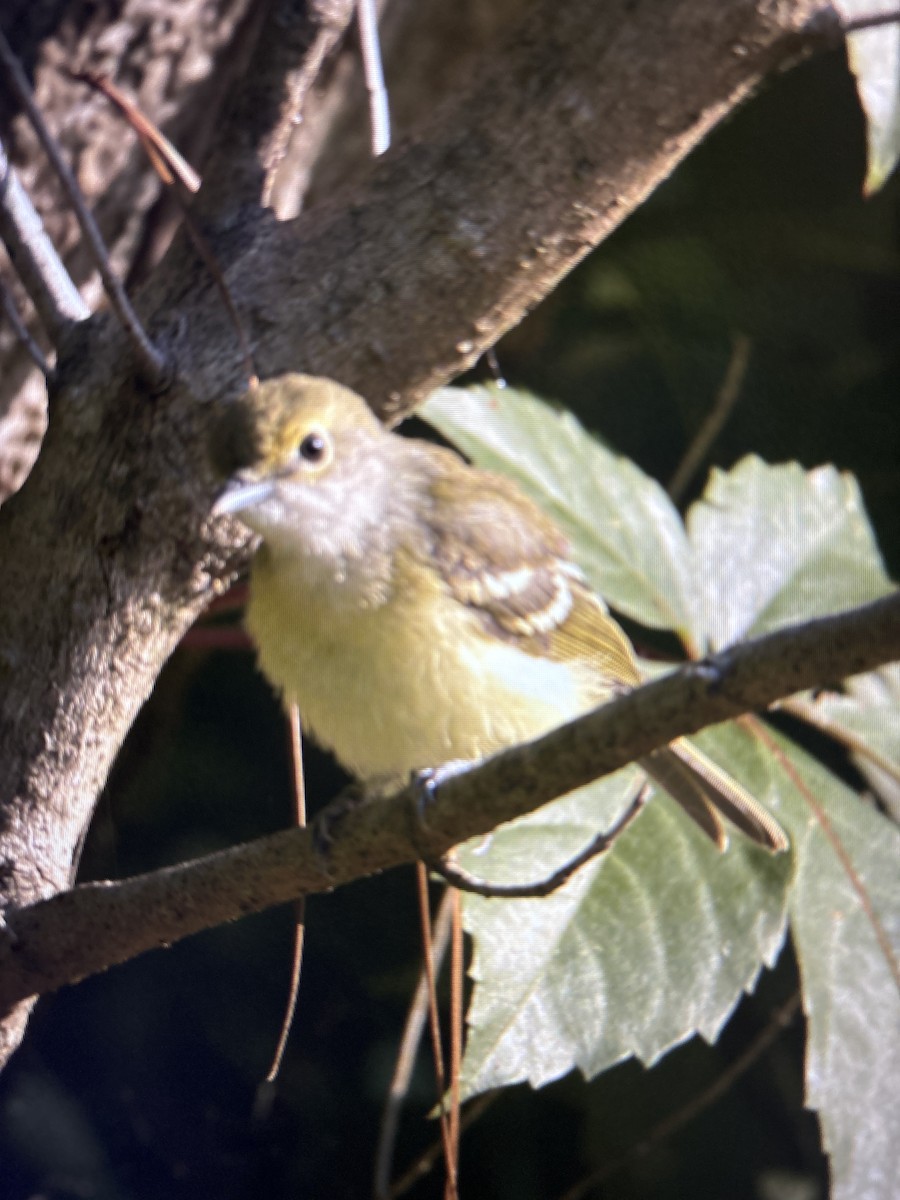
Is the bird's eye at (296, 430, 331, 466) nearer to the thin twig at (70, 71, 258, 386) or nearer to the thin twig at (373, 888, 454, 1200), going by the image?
the thin twig at (70, 71, 258, 386)

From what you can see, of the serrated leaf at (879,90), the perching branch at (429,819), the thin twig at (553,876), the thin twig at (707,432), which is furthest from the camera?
the thin twig at (707,432)

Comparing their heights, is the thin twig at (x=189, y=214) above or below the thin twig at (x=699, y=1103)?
above

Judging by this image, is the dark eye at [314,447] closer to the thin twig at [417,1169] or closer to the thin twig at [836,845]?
the thin twig at [836,845]

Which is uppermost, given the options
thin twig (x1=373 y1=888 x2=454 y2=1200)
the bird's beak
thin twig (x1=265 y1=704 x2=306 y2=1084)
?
the bird's beak

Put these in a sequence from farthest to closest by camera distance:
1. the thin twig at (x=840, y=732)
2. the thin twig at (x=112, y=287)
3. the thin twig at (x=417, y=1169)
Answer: the thin twig at (x=840, y=732)
the thin twig at (x=417, y=1169)
the thin twig at (x=112, y=287)

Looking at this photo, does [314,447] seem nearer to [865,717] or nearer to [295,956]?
[295,956]

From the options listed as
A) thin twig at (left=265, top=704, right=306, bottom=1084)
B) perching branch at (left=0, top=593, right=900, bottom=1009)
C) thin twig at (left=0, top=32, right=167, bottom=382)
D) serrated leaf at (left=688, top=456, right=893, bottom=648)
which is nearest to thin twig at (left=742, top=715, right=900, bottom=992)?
serrated leaf at (left=688, top=456, right=893, bottom=648)

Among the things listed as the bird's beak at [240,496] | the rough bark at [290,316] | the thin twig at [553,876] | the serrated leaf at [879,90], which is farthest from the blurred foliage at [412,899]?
the serrated leaf at [879,90]
